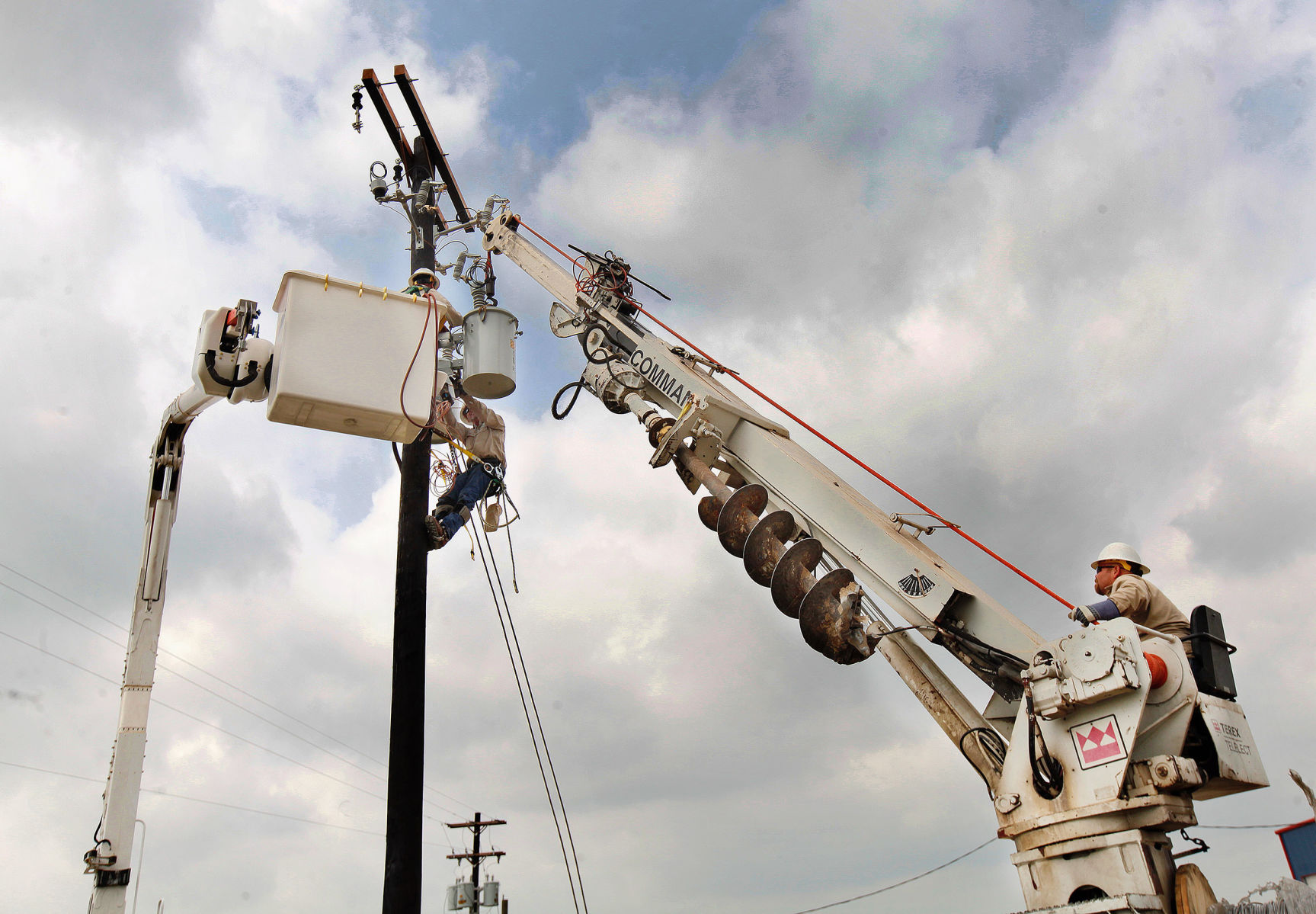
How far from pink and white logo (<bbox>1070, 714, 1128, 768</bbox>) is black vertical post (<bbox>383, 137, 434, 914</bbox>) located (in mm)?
4121

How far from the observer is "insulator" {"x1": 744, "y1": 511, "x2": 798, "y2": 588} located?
7.21 m

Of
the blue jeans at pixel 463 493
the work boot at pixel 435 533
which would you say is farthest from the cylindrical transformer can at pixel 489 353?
the work boot at pixel 435 533

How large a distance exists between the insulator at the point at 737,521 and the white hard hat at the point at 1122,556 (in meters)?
2.56

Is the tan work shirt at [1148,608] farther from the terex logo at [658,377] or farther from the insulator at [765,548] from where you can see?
the terex logo at [658,377]

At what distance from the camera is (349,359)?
15.4 ft

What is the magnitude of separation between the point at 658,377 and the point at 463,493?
212 cm

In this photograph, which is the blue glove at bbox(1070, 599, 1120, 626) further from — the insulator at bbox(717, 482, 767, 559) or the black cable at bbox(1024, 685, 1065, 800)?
the insulator at bbox(717, 482, 767, 559)

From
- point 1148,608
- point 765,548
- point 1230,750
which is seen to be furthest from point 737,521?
point 1230,750

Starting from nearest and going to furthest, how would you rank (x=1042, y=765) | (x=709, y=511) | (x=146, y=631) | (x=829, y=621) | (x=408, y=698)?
(x=1042, y=765), (x=146, y=631), (x=408, y=698), (x=829, y=621), (x=709, y=511)

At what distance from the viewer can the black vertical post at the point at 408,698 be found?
6008 mm

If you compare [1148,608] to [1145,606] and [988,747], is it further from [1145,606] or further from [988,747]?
[988,747]

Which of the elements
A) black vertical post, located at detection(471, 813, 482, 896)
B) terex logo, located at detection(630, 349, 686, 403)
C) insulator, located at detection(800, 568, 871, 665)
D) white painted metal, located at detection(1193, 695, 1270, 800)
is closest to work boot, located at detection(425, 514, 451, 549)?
terex logo, located at detection(630, 349, 686, 403)

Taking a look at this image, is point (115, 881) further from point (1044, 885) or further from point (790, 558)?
point (1044, 885)

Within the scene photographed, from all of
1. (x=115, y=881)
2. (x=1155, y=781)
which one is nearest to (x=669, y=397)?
(x=1155, y=781)
